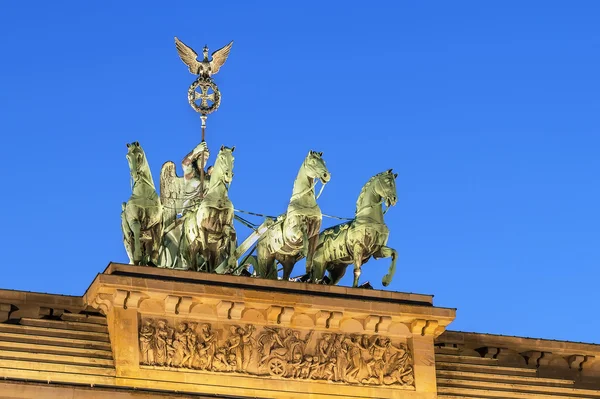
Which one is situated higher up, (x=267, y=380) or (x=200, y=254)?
(x=200, y=254)

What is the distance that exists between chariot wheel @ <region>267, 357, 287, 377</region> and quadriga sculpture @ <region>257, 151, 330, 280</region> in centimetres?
218

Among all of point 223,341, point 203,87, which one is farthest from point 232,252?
point 203,87

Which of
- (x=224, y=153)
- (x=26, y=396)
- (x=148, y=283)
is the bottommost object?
(x=26, y=396)

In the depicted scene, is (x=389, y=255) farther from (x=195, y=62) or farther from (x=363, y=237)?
(x=195, y=62)

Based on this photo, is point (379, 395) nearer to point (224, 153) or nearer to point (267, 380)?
point (267, 380)

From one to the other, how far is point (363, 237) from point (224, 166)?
2922 mm

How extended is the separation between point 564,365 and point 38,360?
36.9ft

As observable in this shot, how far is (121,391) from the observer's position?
120 ft

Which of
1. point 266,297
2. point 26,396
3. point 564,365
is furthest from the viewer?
point 564,365

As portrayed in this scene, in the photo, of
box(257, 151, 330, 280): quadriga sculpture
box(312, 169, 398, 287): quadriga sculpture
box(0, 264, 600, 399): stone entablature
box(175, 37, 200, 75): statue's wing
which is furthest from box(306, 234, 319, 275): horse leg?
box(175, 37, 200, 75): statue's wing

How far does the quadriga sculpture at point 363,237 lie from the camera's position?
39594 mm

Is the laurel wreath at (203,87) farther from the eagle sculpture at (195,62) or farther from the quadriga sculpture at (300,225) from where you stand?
the quadriga sculpture at (300,225)

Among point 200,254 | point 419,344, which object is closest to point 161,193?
point 200,254

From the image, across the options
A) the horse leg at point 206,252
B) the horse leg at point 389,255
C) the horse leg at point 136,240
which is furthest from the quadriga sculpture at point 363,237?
the horse leg at point 136,240
